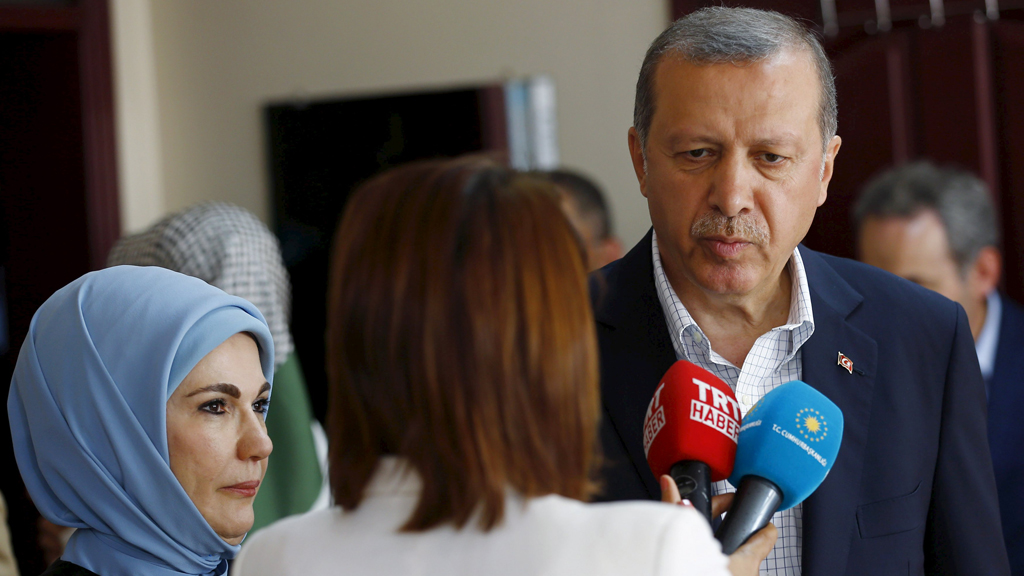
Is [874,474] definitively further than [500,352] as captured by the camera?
Yes

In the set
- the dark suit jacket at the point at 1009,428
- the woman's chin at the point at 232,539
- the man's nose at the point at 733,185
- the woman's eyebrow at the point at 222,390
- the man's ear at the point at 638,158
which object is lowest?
the dark suit jacket at the point at 1009,428

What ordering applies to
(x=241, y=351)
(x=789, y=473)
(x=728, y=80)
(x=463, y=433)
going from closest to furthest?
(x=463, y=433) < (x=789, y=473) < (x=728, y=80) < (x=241, y=351)

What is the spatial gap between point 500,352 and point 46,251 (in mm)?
3715

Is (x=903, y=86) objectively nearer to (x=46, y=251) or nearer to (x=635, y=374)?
(x=635, y=374)

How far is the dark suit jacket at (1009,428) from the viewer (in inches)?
100

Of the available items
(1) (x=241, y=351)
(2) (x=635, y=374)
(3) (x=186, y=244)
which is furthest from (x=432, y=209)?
(3) (x=186, y=244)

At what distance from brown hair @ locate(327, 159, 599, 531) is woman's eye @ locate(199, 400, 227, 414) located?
738 millimetres

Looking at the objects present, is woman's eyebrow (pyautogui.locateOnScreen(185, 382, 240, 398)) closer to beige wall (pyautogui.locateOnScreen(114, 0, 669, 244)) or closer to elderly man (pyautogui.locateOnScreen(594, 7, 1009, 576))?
elderly man (pyautogui.locateOnScreen(594, 7, 1009, 576))

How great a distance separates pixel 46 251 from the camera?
13.3ft

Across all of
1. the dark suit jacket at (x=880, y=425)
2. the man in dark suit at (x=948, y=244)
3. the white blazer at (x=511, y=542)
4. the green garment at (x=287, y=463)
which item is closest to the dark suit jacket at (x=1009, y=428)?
the man in dark suit at (x=948, y=244)

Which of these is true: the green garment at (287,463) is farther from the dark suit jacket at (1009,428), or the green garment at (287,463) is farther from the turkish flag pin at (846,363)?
the dark suit jacket at (1009,428)

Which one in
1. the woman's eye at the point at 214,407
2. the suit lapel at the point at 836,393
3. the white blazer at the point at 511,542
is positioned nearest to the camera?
the white blazer at the point at 511,542

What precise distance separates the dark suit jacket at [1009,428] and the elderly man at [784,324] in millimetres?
1188

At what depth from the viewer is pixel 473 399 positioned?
0.89m
